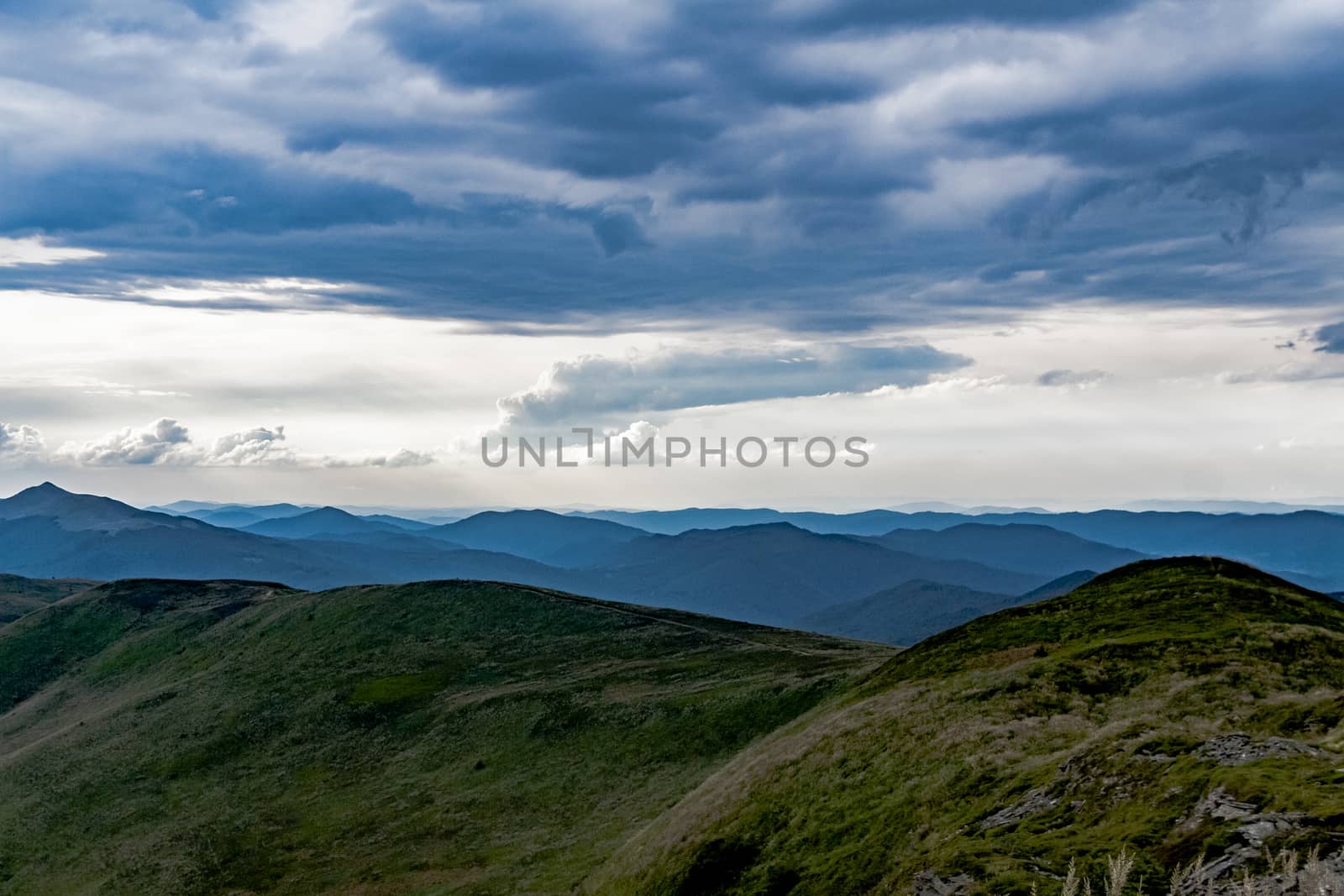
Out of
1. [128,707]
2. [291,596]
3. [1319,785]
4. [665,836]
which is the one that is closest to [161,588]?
[291,596]

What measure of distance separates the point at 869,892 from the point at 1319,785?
41.8 feet

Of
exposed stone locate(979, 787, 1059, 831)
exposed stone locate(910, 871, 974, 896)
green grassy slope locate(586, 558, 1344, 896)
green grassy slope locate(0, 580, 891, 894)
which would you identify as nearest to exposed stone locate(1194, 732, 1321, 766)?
green grassy slope locate(586, 558, 1344, 896)

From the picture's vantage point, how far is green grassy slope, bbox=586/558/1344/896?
22.2 m

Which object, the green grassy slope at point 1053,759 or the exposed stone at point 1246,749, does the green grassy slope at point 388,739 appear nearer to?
the green grassy slope at point 1053,759

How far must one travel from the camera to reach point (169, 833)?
7875cm

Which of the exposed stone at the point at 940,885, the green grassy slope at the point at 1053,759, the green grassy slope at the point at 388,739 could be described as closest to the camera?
the green grassy slope at the point at 1053,759

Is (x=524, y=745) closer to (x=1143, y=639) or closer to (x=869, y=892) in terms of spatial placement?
(x=1143, y=639)

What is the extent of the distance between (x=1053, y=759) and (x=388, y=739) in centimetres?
7749

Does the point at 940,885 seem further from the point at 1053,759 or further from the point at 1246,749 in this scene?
the point at 1053,759

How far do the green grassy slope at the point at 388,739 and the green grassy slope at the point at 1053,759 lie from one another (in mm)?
15473

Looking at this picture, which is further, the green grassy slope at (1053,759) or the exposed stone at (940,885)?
the exposed stone at (940,885)

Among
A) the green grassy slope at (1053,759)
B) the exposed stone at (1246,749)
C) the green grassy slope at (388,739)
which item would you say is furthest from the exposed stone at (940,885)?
the green grassy slope at (388,739)

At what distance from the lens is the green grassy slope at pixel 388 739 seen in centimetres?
6788

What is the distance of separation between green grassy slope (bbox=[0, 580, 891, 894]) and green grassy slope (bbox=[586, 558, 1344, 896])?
15.5m
